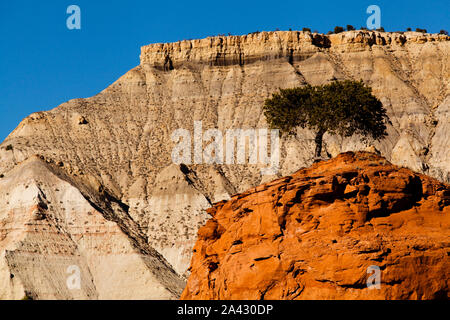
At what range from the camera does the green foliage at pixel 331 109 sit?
5847 cm

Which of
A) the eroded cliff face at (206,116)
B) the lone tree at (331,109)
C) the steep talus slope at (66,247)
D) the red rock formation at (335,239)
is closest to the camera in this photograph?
the red rock formation at (335,239)

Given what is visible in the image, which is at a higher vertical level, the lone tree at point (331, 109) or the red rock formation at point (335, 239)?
the lone tree at point (331, 109)

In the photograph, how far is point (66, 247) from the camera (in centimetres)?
8462

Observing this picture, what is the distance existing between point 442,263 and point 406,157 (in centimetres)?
6560

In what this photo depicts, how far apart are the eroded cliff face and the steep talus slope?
8.58 ft

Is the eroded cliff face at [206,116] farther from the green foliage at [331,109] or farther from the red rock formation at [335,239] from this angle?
the red rock formation at [335,239]

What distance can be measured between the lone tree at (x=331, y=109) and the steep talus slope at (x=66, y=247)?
24.7 m

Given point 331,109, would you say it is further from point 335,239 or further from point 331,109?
point 335,239

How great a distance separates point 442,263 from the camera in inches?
1229

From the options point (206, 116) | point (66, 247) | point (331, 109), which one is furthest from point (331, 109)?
point (206, 116)

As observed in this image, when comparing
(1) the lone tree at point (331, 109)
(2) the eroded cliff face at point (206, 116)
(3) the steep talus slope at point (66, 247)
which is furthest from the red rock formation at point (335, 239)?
(2) the eroded cliff face at point (206, 116)

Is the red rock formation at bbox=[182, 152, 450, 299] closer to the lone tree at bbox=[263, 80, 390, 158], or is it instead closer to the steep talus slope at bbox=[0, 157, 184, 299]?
the lone tree at bbox=[263, 80, 390, 158]

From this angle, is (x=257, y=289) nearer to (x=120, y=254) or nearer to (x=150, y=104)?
(x=120, y=254)

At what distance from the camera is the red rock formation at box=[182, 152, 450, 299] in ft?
101
